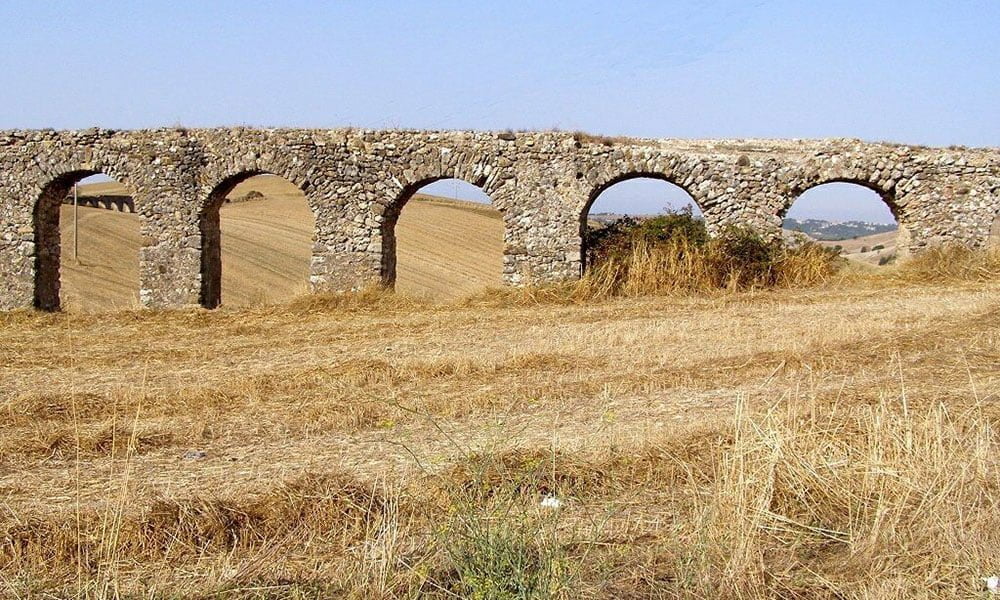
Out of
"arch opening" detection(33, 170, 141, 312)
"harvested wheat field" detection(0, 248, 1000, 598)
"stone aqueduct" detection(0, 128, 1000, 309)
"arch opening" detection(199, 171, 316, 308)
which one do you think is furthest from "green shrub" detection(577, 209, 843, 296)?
"arch opening" detection(33, 170, 141, 312)

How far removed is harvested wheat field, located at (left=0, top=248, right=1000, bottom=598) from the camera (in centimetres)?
387

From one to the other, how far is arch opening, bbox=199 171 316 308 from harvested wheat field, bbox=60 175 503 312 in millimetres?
38

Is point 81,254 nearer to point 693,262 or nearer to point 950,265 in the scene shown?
point 693,262

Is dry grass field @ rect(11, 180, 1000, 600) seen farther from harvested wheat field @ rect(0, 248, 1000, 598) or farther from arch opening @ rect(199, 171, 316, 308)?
arch opening @ rect(199, 171, 316, 308)

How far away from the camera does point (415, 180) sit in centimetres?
1491

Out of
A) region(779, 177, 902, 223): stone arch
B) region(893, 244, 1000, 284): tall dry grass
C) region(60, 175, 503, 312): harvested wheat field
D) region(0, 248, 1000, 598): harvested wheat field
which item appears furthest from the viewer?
region(60, 175, 503, 312): harvested wheat field

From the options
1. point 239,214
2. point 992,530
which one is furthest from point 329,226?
point 239,214

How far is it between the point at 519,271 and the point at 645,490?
1011 cm

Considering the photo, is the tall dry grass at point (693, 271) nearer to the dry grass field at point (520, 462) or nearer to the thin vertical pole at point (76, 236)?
the dry grass field at point (520, 462)

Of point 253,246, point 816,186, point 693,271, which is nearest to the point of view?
point 693,271

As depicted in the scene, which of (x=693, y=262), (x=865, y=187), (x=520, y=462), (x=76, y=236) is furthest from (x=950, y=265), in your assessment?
(x=76, y=236)

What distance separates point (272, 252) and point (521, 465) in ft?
83.6

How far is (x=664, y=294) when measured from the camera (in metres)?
13.9

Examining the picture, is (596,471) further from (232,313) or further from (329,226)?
(329,226)
